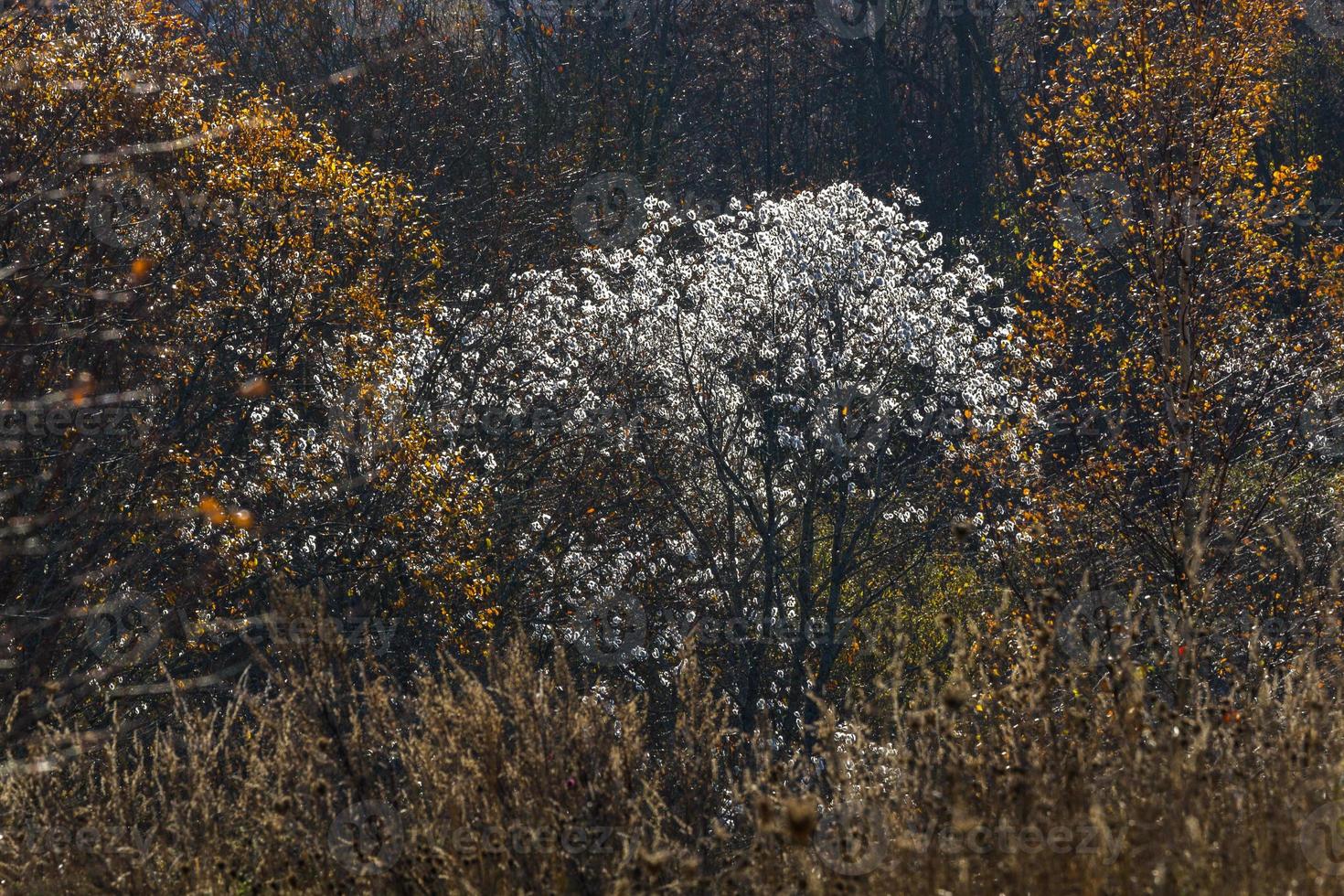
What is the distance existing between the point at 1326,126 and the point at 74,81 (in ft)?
74.8

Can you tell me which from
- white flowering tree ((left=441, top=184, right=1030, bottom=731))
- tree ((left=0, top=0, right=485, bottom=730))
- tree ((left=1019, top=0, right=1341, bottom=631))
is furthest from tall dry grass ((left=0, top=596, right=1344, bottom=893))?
white flowering tree ((left=441, top=184, right=1030, bottom=731))

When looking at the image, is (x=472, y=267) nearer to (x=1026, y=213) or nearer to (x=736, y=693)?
(x=736, y=693)

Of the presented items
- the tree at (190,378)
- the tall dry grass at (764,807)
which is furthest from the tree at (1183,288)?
the tree at (190,378)

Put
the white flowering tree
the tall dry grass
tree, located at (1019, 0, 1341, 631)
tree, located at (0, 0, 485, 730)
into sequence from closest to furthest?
the tall dry grass < tree, located at (1019, 0, 1341, 631) < tree, located at (0, 0, 485, 730) < the white flowering tree

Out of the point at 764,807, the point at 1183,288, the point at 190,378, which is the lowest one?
the point at 764,807

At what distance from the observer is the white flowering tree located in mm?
13352

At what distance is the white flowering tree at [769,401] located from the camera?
1335 centimetres

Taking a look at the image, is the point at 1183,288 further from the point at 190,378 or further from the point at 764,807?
the point at 190,378

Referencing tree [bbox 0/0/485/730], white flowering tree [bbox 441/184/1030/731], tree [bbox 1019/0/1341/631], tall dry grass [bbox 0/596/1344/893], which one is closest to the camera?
tall dry grass [bbox 0/596/1344/893]

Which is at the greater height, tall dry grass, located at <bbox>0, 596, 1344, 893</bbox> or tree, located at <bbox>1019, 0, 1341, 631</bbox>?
tree, located at <bbox>1019, 0, 1341, 631</bbox>

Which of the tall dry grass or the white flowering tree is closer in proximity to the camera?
the tall dry grass

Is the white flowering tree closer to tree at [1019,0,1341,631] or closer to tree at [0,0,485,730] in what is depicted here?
tree at [1019,0,1341,631]

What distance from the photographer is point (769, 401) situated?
13.6 m

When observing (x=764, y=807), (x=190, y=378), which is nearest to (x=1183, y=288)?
(x=764, y=807)
